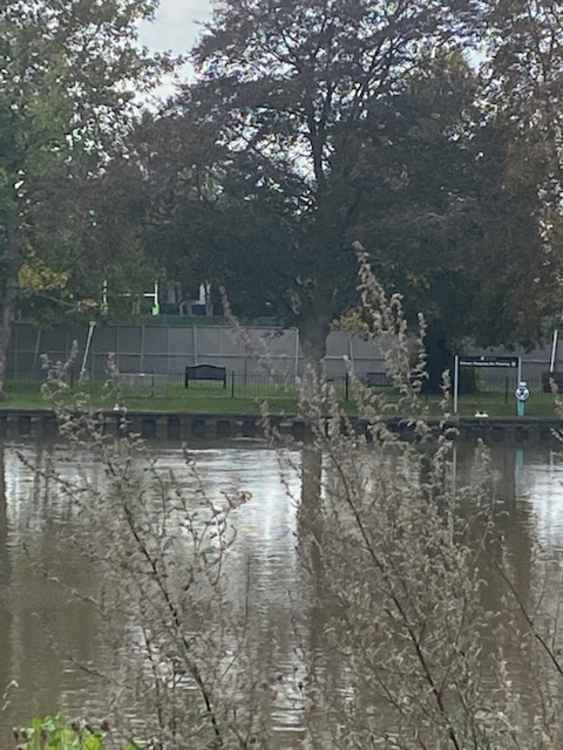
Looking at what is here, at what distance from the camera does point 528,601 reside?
42.6 ft

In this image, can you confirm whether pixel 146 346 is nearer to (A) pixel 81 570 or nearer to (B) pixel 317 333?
(B) pixel 317 333

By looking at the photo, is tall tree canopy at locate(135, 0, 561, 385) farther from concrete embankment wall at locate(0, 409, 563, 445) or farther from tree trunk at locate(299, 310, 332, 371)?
concrete embankment wall at locate(0, 409, 563, 445)

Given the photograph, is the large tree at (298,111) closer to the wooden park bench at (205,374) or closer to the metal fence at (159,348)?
the wooden park bench at (205,374)

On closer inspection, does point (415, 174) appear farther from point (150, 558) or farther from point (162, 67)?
point (150, 558)

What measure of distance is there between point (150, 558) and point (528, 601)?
889cm

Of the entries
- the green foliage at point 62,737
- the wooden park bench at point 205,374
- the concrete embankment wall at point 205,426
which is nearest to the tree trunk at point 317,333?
the wooden park bench at point 205,374

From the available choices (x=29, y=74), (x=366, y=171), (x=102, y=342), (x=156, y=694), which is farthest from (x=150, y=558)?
(x=102, y=342)

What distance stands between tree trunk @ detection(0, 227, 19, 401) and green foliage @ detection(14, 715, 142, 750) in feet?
140

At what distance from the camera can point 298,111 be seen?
43.9m

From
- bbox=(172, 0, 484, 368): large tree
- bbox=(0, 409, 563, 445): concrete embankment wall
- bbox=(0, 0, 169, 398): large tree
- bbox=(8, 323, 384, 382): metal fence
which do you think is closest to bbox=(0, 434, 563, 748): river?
bbox=(0, 409, 563, 445): concrete embankment wall

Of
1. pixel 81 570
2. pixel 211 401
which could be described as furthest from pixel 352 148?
pixel 81 570

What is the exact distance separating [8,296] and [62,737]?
148 feet

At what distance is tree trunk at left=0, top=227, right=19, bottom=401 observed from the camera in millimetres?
47938

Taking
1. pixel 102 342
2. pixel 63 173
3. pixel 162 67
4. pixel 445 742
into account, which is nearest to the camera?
pixel 445 742
